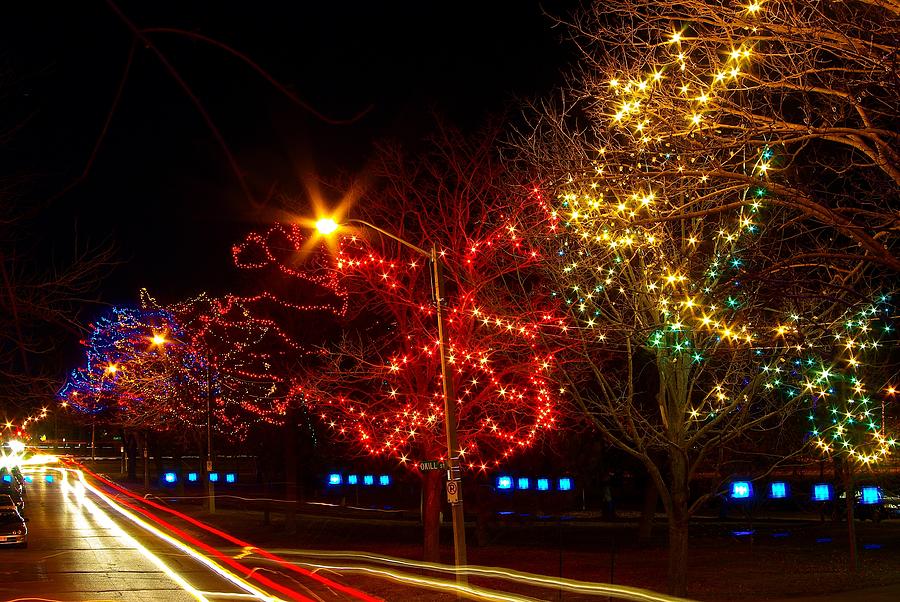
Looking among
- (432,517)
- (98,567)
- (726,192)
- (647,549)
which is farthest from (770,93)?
(647,549)

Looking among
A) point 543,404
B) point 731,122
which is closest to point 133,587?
point 543,404

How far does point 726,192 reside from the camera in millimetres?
11680

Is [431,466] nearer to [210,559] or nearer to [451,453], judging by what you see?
[451,453]

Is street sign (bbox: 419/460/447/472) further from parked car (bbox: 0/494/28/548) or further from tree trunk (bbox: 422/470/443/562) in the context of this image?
parked car (bbox: 0/494/28/548)

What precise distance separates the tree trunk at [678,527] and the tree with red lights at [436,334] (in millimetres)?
3610

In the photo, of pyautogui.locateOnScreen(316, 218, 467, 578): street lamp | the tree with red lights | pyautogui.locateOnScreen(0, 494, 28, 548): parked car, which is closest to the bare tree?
pyautogui.locateOnScreen(316, 218, 467, 578): street lamp

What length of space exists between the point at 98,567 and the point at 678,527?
14.0 meters

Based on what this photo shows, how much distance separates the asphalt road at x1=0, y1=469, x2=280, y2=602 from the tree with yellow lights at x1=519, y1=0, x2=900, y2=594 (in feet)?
30.4

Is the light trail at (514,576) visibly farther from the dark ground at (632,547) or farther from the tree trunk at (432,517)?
the tree trunk at (432,517)

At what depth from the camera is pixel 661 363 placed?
56.7 feet

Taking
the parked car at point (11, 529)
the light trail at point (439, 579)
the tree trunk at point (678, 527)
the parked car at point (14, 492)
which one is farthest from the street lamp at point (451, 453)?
the parked car at point (14, 492)

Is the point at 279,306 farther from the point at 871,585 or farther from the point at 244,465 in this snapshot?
the point at 244,465

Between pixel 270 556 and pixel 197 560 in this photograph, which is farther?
pixel 270 556

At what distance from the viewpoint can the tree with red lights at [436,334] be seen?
71.2ft
